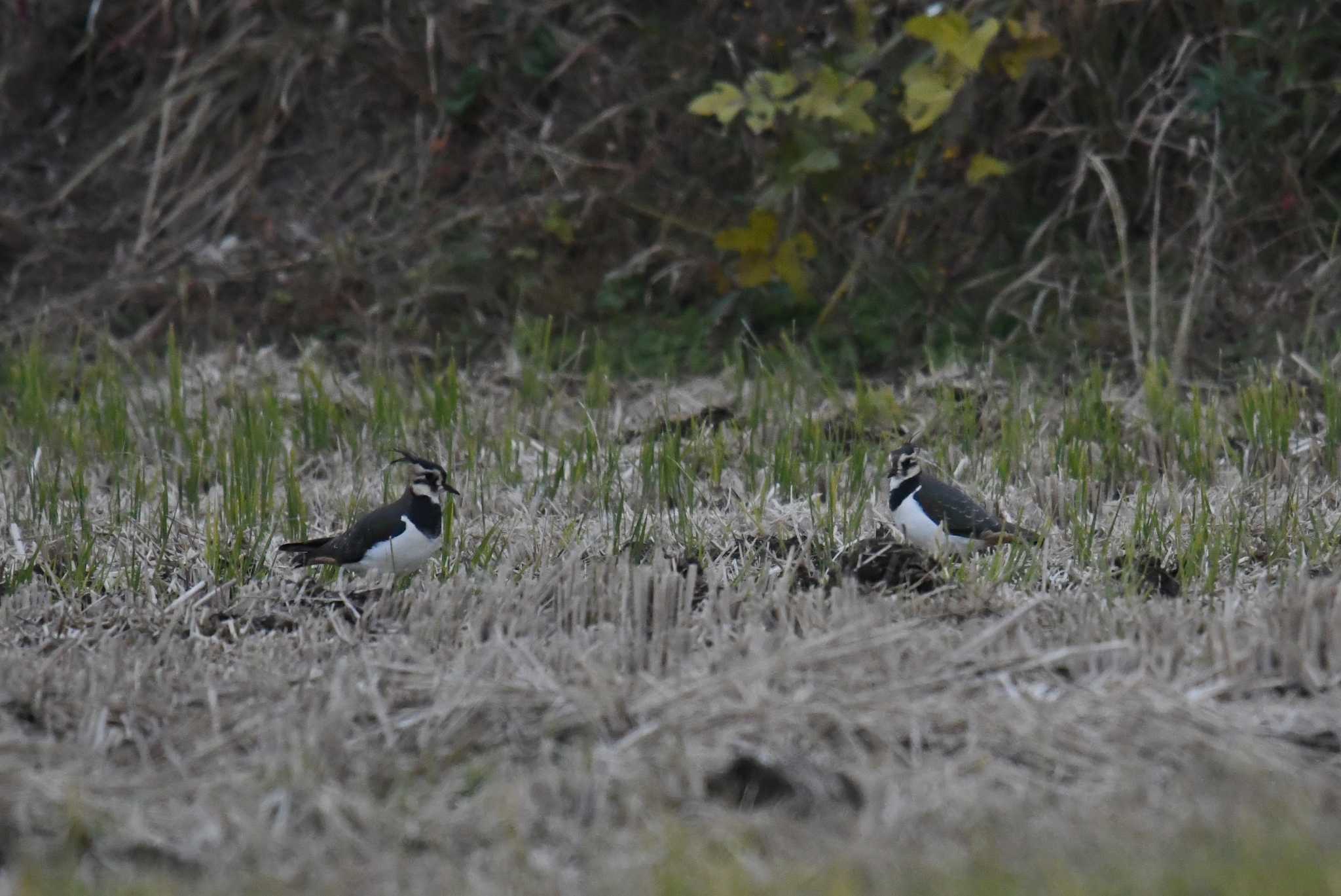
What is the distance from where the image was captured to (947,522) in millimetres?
4723

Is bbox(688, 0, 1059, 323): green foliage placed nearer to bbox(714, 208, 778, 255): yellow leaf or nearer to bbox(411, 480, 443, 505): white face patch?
bbox(714, 208, 778, 255): yellow leaf

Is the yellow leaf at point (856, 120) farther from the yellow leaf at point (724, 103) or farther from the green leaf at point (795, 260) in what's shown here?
the green leaf at point (795, 260)

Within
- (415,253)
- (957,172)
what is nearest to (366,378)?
(415,253)

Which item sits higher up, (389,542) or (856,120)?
(856,120)

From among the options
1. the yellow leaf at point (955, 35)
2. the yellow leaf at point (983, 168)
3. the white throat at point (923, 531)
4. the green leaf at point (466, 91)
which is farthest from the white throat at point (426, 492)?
the green leaf at point (466, 91)

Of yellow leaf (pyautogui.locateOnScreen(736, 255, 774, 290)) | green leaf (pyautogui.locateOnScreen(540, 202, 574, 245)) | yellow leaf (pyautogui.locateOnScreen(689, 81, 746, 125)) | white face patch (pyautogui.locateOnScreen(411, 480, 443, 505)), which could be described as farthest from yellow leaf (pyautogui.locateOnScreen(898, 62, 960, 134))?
white face patch (pyautogui.locateOnScreen(411, 480, 443, 505))

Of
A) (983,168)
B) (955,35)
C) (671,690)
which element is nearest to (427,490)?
(671,690)

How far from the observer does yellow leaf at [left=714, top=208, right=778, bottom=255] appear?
7789 millimetres

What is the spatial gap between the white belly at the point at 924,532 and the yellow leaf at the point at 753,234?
10.3 feet

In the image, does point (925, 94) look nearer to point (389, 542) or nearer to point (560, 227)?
point (560, 227)

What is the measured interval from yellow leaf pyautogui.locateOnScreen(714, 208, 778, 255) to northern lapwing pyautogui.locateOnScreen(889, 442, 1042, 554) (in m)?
3.04

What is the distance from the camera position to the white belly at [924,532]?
4.64 m

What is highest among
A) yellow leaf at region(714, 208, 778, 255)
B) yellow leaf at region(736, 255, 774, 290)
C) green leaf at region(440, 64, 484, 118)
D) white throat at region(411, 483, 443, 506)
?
green leaf at region(440, 64, 484, 118)

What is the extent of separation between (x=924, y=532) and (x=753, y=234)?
3.34m
